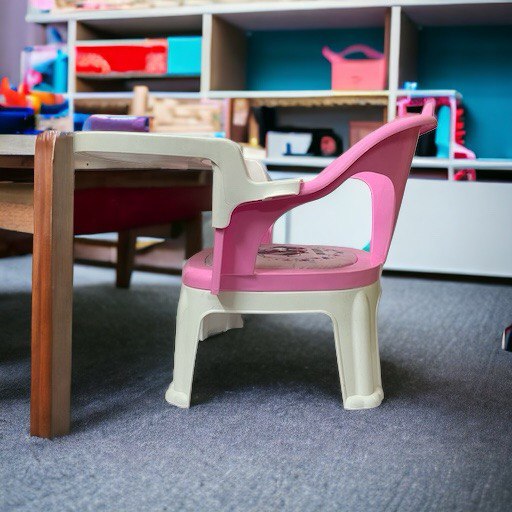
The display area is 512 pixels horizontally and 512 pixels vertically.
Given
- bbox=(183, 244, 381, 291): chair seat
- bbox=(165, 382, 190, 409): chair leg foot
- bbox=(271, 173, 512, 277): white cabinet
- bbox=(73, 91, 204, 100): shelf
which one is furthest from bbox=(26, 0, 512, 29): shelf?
bbox=(165, 382, 190, 409): chair leg foot

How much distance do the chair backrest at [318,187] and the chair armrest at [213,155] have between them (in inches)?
1.3

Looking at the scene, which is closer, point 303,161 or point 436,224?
point 436,224

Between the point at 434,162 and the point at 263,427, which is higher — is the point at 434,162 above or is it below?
above

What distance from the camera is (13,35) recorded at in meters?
3.63

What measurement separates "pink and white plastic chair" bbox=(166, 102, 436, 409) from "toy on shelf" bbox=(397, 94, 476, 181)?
164 centimetres

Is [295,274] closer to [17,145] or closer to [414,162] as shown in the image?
[17,145]

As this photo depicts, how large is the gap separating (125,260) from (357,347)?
1.41 metres

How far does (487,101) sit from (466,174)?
1.66 ft

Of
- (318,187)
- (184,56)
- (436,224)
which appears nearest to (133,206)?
(318,187)

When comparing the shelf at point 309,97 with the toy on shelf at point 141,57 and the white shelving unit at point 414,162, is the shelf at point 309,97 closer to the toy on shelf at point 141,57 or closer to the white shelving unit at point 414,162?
the white shelving unit at point 414,162

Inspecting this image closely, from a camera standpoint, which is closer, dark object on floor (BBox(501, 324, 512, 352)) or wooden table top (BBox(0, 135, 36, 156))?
wooden table top (BBox(0, 135, 36, 156))

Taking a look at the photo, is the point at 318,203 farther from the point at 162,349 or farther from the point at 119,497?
the point at 119,497

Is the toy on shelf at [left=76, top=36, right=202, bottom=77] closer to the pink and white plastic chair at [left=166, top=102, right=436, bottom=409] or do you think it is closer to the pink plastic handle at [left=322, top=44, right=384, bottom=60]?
the pink plastic handle at [left=322, top=44, right=384, bottom=60]

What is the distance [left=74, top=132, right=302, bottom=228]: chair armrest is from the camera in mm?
1064
